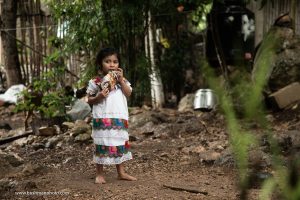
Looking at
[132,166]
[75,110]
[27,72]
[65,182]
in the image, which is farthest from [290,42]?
[27,72]

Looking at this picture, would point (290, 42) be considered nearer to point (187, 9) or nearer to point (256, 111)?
point (187, 9)

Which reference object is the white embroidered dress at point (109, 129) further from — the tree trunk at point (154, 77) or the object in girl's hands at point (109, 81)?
the tree trunk at point (154, 77)

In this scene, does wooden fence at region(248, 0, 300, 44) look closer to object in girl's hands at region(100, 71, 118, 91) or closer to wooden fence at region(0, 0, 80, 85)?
wooden fence at region(0, 0, 80, 85)

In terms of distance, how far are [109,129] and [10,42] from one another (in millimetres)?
6969

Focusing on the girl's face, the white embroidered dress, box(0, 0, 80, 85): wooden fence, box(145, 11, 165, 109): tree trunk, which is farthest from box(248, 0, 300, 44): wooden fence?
the white embroidered dress

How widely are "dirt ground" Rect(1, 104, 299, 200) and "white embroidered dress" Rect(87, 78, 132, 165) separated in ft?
0.70

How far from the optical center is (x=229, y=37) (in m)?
10.3

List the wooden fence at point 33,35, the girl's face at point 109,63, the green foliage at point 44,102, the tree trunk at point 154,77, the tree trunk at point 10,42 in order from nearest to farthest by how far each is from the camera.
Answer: the girl's face at point 109,63 < the green foliage at point 44,102 < the tree trunk at point 154,77 < the tree trunk at point 10,42 < the wooden fence at point 33,35

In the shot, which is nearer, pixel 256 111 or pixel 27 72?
pixel 256 111

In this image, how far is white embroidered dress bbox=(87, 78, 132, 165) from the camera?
396cm

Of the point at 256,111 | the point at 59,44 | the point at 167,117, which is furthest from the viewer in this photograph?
the point at 59,44

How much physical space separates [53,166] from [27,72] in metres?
6.10

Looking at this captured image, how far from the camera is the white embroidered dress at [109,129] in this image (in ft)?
13.0

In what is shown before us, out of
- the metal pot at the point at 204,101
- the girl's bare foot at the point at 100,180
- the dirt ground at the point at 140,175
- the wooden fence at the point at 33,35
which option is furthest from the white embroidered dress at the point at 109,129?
the wooden fence at the point at 33,35
